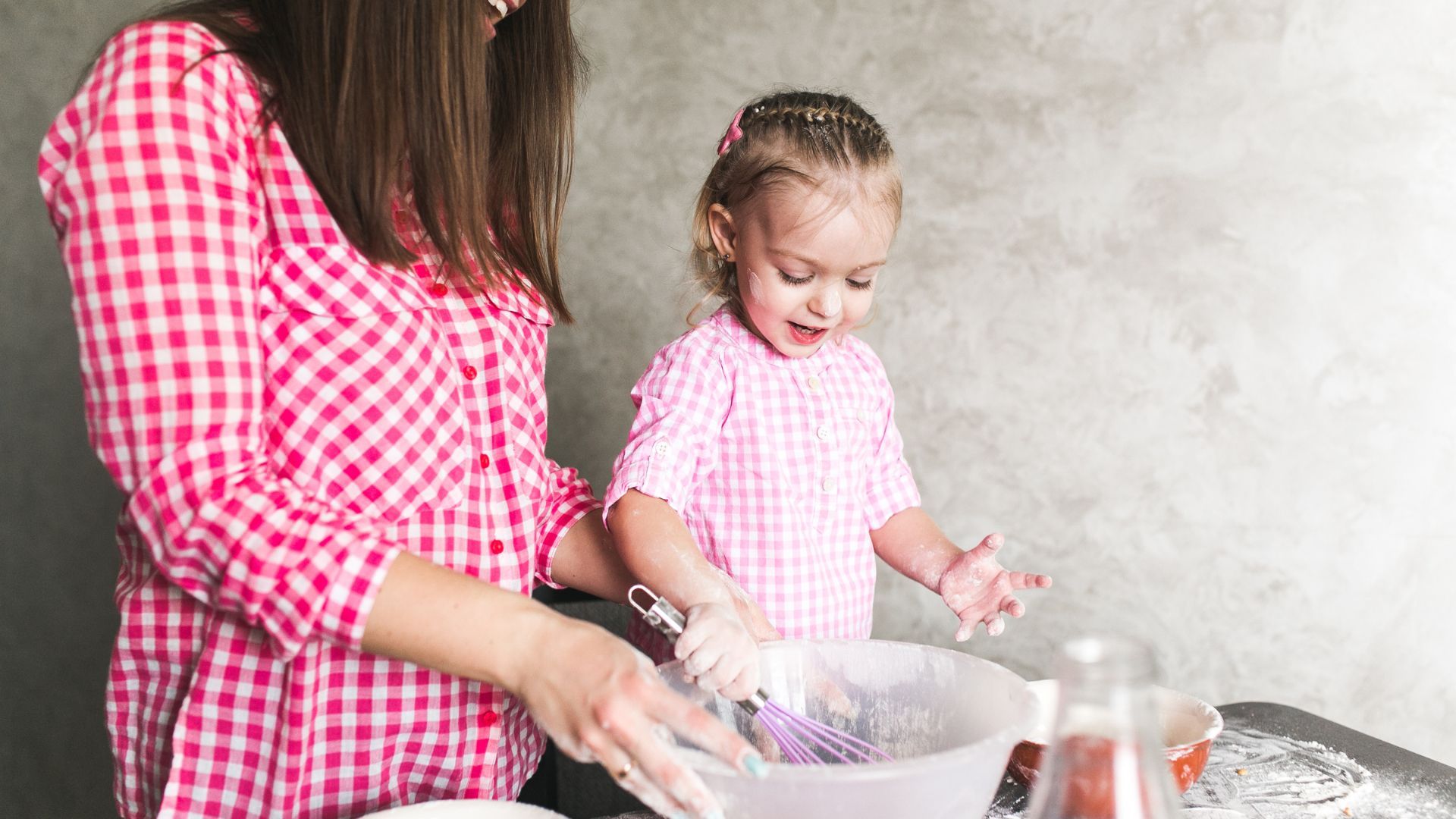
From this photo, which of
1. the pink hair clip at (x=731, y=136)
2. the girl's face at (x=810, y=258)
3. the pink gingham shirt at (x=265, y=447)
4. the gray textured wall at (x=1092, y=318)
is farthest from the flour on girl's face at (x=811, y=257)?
the gray textured wall at (x=1092, y=318)

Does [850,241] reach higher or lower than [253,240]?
higher

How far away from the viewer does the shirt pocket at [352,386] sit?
780 millimetres

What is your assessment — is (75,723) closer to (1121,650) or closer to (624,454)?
(624,454)

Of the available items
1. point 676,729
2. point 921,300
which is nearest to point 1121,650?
point 676,729

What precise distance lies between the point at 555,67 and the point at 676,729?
2.30ft

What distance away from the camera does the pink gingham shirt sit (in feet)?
2.23

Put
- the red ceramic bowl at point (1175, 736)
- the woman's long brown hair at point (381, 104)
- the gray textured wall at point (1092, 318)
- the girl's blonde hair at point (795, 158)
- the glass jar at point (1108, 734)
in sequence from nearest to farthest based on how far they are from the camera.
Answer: the glass jar at point (1108, 734) < the woman's long brown hair at point (381, 104) < the red ceramic bowl at point (1175, 736) < the girl's blonde hair at point (795, 158) < the gray textured wall at point (1092, 318)

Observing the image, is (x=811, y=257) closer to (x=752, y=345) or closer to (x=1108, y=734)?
(x=752, y=345)

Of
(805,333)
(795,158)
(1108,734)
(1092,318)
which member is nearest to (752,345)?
(805,333)

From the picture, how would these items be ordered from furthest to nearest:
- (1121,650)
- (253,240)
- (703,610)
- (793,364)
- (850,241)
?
(793,364), (850,241), (703,610), (253,240), (1121,650)

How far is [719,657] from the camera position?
2.70 ft

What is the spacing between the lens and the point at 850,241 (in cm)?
121

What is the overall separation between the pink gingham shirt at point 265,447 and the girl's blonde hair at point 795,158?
1.32ft

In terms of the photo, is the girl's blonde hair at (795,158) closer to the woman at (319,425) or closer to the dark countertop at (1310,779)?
the woman at (319,425)
